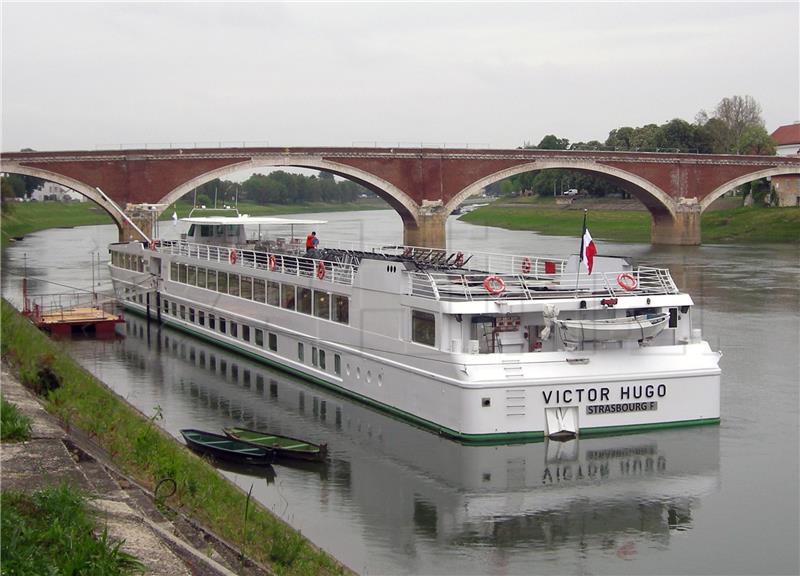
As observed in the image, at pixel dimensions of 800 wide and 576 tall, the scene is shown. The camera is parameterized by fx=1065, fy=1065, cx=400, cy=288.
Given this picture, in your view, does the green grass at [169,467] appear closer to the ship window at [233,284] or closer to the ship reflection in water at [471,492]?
the ship reflection in water at [471,492]

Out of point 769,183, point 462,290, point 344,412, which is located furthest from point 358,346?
point 769,183

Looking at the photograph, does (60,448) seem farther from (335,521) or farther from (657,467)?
(657,467)

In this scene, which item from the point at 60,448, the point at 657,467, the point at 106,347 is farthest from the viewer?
the point at 106,347

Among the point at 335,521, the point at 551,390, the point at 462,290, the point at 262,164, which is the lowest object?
the point at 335,521

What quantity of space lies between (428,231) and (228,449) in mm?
50382

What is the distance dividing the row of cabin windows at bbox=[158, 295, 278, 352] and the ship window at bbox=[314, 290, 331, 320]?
2.73 metres

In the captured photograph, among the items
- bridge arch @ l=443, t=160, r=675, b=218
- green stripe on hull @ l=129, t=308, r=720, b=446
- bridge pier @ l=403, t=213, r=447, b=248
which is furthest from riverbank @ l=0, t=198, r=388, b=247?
green stripe on hull @ l=129, t=308, r=720, b=446

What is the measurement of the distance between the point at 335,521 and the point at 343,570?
3202 mm

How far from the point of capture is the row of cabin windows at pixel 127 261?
39438 mm

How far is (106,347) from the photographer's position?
3291cm

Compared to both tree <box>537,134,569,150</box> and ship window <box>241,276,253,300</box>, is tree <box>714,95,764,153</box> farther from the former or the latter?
ship window <box>241,276,253,300</box>

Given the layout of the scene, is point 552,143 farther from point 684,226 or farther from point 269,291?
point 269,291

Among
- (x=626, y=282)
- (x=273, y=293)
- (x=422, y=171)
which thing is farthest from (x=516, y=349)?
(x=422, y=171)

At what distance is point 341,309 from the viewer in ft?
80.0
